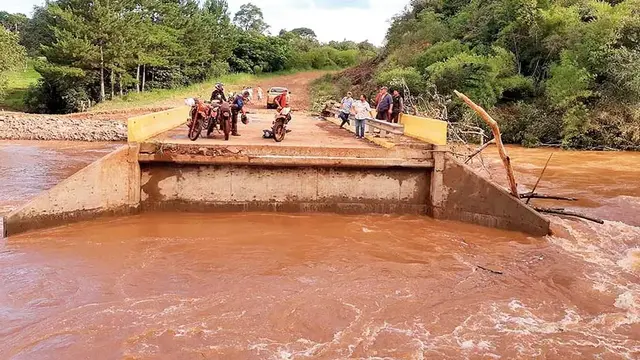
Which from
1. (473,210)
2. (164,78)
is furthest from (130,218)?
(164,78)

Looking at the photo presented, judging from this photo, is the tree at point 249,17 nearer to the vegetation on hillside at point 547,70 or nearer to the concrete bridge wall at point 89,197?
the vegetation on hillside at point 547,70

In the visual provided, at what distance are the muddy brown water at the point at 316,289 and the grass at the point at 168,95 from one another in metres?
31.3

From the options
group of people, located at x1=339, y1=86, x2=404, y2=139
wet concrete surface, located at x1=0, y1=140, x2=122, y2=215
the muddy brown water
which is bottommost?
the muddy brown water

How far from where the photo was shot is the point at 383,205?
12664 millimetres

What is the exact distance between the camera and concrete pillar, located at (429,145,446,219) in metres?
12.4

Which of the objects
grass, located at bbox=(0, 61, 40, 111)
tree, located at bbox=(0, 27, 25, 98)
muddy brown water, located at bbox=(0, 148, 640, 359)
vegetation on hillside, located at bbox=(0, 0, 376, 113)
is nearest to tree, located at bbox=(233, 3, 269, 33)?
vegetation on hillside, located at bbox=(0, 0, 376, 113)

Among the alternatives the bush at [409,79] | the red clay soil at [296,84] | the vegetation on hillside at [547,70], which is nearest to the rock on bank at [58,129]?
the red clay soil at [296,84]

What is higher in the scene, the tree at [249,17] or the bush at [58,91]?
the tree at [249,17]

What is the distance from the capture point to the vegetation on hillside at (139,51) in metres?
41.0

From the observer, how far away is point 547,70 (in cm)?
3197

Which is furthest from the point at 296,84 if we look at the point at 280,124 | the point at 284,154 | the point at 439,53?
the point at 284,154

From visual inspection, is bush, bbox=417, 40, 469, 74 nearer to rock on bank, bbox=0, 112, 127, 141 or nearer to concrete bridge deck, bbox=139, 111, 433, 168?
rock on bank, bbox=0, 112, 127, 141

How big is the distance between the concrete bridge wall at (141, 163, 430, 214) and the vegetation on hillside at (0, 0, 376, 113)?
32168 mm

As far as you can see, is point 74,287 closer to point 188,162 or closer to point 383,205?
point 188,162
